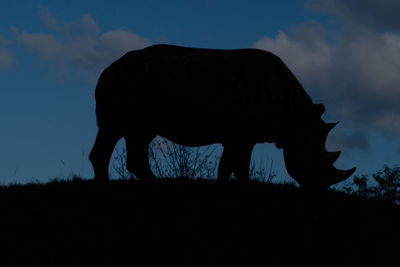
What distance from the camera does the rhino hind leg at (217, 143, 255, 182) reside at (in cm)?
1053

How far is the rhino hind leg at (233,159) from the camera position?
10531mm

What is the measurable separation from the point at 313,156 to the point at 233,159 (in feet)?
4.30

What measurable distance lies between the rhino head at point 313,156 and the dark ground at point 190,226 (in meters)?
0.34

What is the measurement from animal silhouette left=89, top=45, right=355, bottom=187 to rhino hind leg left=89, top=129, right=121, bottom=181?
0.7 inches

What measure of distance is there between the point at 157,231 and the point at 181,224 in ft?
1.29

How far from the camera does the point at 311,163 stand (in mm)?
10570

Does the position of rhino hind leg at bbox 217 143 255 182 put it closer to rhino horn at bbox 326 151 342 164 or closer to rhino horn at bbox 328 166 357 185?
rhino horn at bbox 326 151 342 164

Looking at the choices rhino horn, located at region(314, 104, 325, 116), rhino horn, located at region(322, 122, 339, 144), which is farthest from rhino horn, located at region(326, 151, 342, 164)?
rhino horn, located at region(314, 104, 325, 116)

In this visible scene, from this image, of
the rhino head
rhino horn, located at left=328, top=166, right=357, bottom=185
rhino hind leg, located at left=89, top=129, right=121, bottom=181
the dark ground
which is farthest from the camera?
rhino hind leg, located at left=89, top=129, right=121, bottom=181

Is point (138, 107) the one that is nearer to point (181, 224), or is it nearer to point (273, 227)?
point (181, 224)

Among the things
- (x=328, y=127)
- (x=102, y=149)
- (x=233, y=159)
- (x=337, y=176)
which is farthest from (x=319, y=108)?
(x=102, y=149)

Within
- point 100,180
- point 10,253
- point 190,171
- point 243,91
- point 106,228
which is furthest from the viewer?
point 190,171

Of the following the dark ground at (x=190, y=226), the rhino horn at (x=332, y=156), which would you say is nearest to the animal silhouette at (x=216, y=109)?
the rhino horn at (x=332, y=156)

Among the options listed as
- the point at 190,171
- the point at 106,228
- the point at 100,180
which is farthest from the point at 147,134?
the point at 190,171
